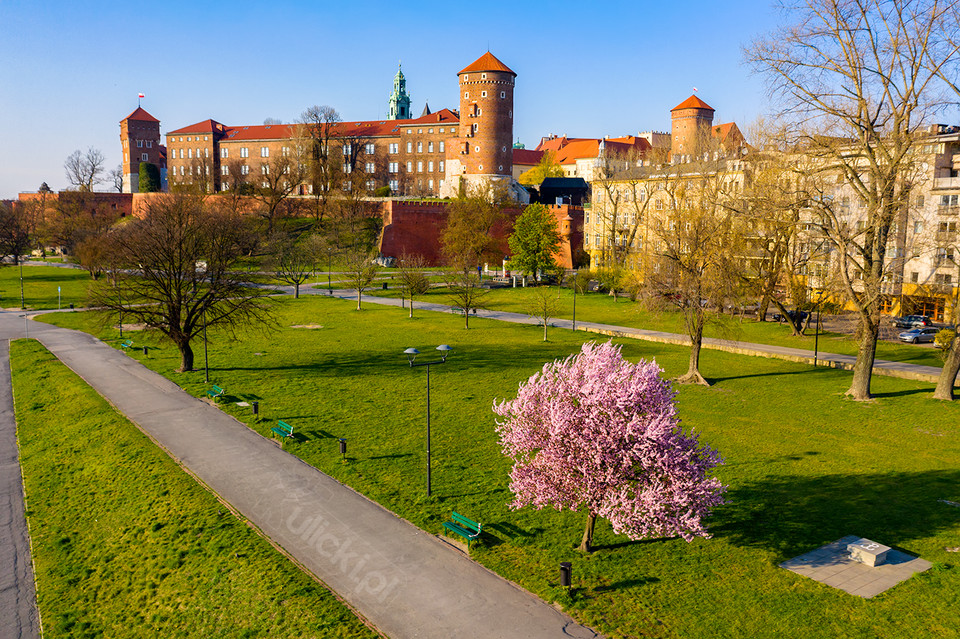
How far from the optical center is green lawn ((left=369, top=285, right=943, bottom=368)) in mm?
36219

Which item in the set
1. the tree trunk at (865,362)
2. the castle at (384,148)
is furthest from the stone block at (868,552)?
the castle at (384,148)

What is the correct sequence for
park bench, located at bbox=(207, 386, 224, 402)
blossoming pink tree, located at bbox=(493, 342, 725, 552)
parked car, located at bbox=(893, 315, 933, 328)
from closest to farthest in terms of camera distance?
blossoming pink tree, located at bbox=(493, 342, 725, 552)
park bench, located at bbox=(207, 386, 224, 402)
parked car, located at bbox=(893, 315, 933, 328)

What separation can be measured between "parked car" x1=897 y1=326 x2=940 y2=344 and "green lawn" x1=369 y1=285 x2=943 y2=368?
107 centimetres

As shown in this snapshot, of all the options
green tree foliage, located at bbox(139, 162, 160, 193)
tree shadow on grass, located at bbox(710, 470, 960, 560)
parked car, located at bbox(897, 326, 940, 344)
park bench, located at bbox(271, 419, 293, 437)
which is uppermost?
green tree foliage, located at bbox(139, 162, 160, 193)

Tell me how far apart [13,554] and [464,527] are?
1077cm

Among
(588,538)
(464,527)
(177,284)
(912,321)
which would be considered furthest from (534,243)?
(588,538)

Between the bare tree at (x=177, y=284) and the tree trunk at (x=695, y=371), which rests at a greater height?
the bare tree at (x=177, y=284)

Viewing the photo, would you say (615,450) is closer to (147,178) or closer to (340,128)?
(340,128)

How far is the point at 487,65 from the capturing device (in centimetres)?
8475

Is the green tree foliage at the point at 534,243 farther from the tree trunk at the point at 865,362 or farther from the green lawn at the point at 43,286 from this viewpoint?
the tree trunk at the point at 865,362

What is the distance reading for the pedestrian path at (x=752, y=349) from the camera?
31828 mm

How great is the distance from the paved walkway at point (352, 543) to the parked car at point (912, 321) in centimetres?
3945

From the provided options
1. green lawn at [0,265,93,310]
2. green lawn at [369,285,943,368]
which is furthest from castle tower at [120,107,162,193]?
green lawn at [369,285,943,368]

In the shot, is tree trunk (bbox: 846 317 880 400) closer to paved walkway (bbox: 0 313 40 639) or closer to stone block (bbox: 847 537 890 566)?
stone block (bbox: 847 537 890 566)
